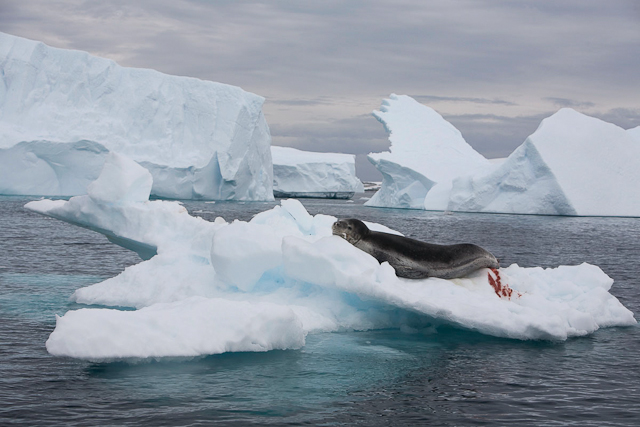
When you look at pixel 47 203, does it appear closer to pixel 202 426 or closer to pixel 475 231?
pixel 202 426

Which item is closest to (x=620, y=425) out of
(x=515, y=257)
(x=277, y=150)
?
(x=515, y=257)

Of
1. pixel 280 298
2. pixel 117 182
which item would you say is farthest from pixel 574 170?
pixel 280 298

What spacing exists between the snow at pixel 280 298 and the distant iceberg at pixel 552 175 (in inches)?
1040

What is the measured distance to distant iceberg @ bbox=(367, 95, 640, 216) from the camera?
3491 centimetres

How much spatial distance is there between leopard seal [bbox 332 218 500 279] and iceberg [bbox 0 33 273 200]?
31304 millimetres

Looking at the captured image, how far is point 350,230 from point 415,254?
958mm

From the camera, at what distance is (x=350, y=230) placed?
920 centimetres

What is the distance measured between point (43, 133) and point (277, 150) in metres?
27.8

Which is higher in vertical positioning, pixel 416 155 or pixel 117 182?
pixel 416 155

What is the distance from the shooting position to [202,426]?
4918 mm

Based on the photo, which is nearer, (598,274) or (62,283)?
(598,274)

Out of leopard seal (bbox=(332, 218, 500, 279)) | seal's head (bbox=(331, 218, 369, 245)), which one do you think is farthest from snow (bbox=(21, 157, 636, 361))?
seal's head (bbox=(331, 218, 369, 245))

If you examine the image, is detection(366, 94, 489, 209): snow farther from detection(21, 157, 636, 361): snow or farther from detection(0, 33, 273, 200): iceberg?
detection(21, 157, 636, 361): snow

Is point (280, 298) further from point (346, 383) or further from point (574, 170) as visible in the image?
point (574, 170)
